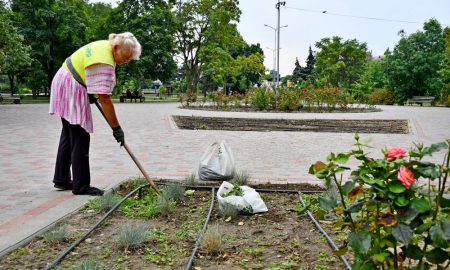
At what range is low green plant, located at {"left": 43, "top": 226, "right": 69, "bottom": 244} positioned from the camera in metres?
3.77

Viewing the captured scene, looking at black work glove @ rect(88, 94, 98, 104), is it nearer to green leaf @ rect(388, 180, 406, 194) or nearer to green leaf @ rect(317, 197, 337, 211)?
green leaf @ rect(317, 197, 337, 211)

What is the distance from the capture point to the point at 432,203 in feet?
6.79

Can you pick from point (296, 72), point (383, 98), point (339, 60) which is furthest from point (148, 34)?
point (296, 72)

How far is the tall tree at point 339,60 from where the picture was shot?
2141 inches

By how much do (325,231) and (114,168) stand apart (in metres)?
4.07

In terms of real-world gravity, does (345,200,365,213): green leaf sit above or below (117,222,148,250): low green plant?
above

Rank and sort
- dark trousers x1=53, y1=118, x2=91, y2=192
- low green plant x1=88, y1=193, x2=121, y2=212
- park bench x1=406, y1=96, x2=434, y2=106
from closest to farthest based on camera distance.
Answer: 1. low green plant x1=88, y1=193, x2=121, y2=212
2. dark trousers x1=53, y1=118, x2=91, y2=192
3. park bench x1=406, y1=96, x2=434, y2=106

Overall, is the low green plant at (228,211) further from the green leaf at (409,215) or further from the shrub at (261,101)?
the shrub at (261,101)

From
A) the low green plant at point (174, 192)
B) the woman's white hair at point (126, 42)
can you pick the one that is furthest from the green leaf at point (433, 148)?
the woman's white hair at point (126, 42)

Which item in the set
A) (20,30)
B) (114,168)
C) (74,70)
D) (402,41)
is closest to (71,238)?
(74,70)

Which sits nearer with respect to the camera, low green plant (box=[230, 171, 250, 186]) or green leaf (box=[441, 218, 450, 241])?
green leaf (box=[441, 218, 450, 241])

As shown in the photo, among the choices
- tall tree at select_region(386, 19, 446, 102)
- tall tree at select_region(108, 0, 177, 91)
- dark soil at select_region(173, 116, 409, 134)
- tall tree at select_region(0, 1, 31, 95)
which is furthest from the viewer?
tall tree at select_region(386, 19, 446, 102)

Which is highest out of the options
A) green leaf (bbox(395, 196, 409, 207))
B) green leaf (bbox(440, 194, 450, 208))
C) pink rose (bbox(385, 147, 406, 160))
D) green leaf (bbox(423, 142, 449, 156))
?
green leaf (bbox(423, 142, 449, 156))

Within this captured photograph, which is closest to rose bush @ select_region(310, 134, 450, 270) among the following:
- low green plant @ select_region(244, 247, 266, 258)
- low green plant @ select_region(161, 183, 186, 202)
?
low green plant @ select_region(244, 247, 266, 258)
